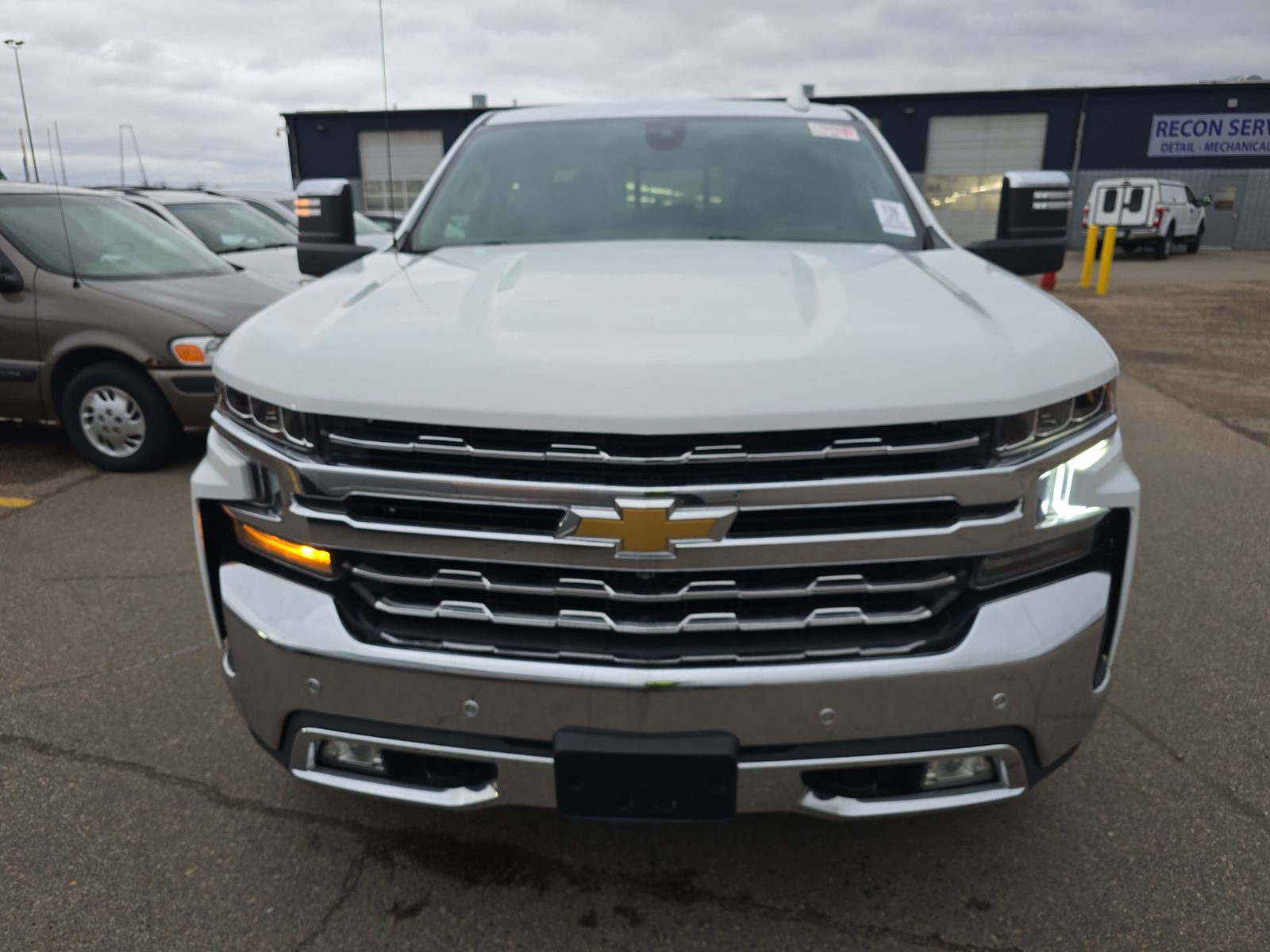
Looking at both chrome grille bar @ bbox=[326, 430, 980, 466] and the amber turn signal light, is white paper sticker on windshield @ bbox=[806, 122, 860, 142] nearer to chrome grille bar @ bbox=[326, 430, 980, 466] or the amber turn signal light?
chrome grille bar @ bbox=[326, 430, 980, 466]

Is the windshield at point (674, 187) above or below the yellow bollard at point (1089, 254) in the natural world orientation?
above

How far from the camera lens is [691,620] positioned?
5.84 ft

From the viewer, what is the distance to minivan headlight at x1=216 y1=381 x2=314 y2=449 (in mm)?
1853

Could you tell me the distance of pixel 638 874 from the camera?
7.51 feet

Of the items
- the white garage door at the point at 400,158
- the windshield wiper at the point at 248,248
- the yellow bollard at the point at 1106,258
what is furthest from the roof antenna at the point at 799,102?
the white garage door at the point at 400,158

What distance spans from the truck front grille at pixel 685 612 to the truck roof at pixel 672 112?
2.32m

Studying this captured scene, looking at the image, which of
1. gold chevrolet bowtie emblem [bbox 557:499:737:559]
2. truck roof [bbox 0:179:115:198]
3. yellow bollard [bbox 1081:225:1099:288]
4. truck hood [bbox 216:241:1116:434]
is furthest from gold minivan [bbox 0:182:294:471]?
yellow bollard [bbox 1081:225:1099:288]

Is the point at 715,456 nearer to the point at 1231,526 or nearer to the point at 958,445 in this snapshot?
the point at 958,445

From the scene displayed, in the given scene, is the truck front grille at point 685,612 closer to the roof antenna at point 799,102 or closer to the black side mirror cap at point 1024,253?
the black side mirror cap at point 1024,253

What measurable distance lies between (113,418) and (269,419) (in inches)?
169

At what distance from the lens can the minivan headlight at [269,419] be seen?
185cm

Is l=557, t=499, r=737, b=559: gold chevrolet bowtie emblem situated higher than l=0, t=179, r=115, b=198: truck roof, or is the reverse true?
l=0, t=179, r=115, b=198: truck roof

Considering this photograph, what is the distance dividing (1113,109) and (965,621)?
37119 millimetres

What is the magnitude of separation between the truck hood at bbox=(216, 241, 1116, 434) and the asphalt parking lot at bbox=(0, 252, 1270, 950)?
3.40 feet
